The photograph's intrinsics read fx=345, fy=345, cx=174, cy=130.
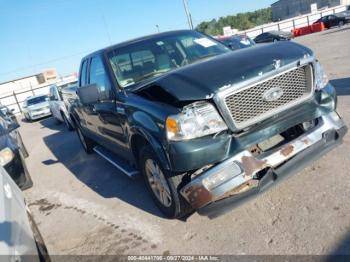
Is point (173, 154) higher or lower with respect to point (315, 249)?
higher

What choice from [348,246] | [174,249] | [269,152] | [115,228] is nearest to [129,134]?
[115,228]

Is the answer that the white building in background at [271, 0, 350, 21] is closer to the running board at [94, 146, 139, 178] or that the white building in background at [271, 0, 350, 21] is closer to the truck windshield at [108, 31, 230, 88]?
the truck windshield at [108, 31, 230, 88]

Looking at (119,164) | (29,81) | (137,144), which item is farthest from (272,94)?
(29,81)

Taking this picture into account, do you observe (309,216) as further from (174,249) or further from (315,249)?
(174,249)

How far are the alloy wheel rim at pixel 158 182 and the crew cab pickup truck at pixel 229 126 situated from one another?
0.01 m

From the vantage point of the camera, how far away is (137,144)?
13.2ft

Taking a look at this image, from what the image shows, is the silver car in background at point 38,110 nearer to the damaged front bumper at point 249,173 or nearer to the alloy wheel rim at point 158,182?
the alloy wheel rim at point 158,182

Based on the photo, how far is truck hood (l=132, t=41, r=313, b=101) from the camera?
3.06 meters

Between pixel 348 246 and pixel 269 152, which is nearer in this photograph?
pixel 348 246

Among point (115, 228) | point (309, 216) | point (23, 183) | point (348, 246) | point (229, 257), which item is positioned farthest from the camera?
point (23, 183)

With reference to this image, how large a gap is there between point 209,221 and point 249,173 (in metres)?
0.95

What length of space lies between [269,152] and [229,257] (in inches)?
39.0

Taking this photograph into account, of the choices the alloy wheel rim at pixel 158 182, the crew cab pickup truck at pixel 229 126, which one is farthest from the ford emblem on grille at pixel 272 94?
the alloy wheel rim at pixel 158 182

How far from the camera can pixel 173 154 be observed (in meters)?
3.06
